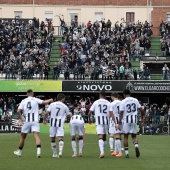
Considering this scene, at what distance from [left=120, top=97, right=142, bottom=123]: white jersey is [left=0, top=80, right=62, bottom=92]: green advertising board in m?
32.7

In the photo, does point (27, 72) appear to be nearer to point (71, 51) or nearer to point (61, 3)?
point (71, 51)

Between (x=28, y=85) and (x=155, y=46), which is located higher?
(x=155, y=46)

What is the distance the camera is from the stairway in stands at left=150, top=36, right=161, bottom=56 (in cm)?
6356

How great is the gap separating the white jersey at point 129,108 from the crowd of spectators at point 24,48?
33.2 meters

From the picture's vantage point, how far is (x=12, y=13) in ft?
255

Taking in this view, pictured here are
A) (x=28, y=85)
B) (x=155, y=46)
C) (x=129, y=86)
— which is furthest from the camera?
(x=155, y=46)

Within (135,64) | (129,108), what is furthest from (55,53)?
(129,108)

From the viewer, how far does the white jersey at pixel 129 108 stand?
24688 millimetres

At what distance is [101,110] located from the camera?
→ 25.0 meters

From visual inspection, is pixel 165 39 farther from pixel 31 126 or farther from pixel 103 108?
pixel 31 126

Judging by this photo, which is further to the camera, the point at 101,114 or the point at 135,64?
the point at 135,64

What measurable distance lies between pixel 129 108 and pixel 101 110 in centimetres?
93

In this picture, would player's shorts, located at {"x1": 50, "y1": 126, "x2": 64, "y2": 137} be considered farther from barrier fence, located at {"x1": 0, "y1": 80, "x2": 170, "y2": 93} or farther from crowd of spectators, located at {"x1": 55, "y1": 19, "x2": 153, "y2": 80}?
crowd of spectators, located at {"x1": 55, "y1": 19, "x2": 153, "y2": 80}

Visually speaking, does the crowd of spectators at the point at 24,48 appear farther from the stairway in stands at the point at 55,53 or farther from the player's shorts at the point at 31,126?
the player's shorts at the point at 31,126
